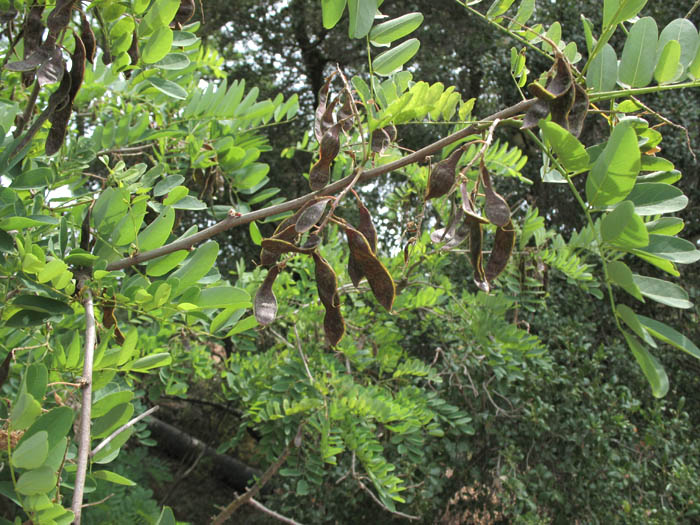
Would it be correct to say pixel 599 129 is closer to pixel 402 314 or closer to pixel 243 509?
pixel 402 314

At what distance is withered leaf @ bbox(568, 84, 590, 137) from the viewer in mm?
519

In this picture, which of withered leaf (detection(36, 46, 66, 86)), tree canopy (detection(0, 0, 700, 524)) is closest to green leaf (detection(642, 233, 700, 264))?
tree canopy (detection(0, 0, 700, 524))

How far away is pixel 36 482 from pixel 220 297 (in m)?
0.26

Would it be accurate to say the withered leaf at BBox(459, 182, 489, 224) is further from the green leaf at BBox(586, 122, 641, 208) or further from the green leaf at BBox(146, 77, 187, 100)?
the green leaf at BBox(146, 77, 187, 100)

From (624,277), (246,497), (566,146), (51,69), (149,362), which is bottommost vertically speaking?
(246,497)

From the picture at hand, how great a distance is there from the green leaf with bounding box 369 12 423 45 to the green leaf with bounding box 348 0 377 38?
0.26 ft

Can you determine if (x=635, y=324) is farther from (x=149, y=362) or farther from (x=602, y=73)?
(x=149, y=362)

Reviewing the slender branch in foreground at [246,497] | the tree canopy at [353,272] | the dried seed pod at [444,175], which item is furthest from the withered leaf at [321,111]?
the slender branch in foreground at [246,497]

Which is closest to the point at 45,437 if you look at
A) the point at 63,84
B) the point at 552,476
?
the point at 63,84

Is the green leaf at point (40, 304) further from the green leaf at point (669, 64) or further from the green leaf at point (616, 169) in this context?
the green leaf at point (669, 64)

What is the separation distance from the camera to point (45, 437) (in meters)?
0.42

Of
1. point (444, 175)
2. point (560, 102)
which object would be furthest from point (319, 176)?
point (560, 102)

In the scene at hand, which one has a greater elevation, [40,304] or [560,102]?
[560,102]

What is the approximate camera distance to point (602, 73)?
57 centimetres
